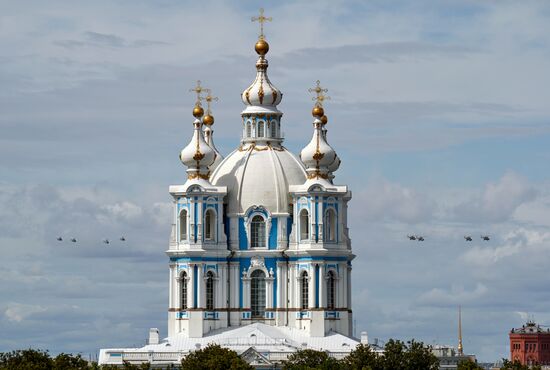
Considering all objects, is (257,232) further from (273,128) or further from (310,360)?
(310,360)

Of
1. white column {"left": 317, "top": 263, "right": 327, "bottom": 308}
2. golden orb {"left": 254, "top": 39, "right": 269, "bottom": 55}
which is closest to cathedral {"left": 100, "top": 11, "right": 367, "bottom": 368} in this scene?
white column {"left": 317, "top": 263, "right": 327, "bottom": 308}

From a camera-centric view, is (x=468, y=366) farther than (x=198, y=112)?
No

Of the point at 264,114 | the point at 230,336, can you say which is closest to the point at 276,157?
the point at 264,114

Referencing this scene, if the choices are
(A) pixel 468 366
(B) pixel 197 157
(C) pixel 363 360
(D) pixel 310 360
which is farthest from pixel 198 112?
(A) pixel 468 366

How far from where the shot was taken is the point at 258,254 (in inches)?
6358

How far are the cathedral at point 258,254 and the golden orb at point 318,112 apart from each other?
1079 mm

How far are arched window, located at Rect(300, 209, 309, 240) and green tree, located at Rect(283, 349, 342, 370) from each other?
403 inches

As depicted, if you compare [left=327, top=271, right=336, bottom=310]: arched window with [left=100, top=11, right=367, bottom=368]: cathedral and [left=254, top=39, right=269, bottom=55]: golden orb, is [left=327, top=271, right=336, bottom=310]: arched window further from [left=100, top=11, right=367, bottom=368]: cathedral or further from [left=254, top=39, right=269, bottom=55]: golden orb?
[left=254, top=39, right=269, bottom=55]: golden orb

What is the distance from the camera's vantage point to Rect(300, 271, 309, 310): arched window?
160375 millimetres

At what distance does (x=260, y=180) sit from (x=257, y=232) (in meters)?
3.87

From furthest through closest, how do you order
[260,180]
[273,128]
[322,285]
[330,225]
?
1. [273,128]
2. [260,180]
3. [330,225]
4. [322,285]

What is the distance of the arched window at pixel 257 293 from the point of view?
162m

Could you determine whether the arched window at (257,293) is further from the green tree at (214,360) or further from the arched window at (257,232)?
the green tree at (214,360)

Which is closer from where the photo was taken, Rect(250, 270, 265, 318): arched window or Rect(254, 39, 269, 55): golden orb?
Rect(250, 270, 265, 318): arched window
